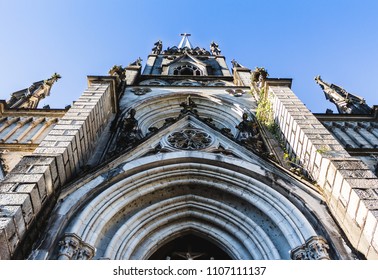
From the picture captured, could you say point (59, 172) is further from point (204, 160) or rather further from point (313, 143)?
point (313, 143)

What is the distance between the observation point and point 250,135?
1128 cm

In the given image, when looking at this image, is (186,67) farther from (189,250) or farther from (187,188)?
(189,250)

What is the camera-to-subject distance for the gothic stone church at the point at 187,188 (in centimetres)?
649

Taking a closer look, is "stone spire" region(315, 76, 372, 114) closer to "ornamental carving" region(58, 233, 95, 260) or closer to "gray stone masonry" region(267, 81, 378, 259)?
"gray stone masonry" region(267, 81, 378, 259)

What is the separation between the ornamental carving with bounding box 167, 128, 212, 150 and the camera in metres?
9.77

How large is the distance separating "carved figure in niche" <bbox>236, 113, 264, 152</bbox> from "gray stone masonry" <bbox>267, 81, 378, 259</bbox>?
2.74ft

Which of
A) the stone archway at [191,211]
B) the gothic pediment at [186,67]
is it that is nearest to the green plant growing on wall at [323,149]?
the stone archway at [191,211]

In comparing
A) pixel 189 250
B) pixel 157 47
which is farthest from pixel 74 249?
pixel 157 47

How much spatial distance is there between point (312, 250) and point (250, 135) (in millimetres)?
5332

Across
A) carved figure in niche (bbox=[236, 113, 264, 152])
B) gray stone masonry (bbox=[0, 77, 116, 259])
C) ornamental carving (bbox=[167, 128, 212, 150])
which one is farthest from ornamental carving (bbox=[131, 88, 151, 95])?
ornamental carving (bbox=[167, 128, 212, 150])

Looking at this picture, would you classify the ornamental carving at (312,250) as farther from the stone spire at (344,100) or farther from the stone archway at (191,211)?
the stone spire at (344,100)

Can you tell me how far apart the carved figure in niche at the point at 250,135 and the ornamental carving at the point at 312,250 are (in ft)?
12.7

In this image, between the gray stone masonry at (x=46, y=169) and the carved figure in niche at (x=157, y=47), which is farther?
the carved figure in niche at (x=157, y=47)
